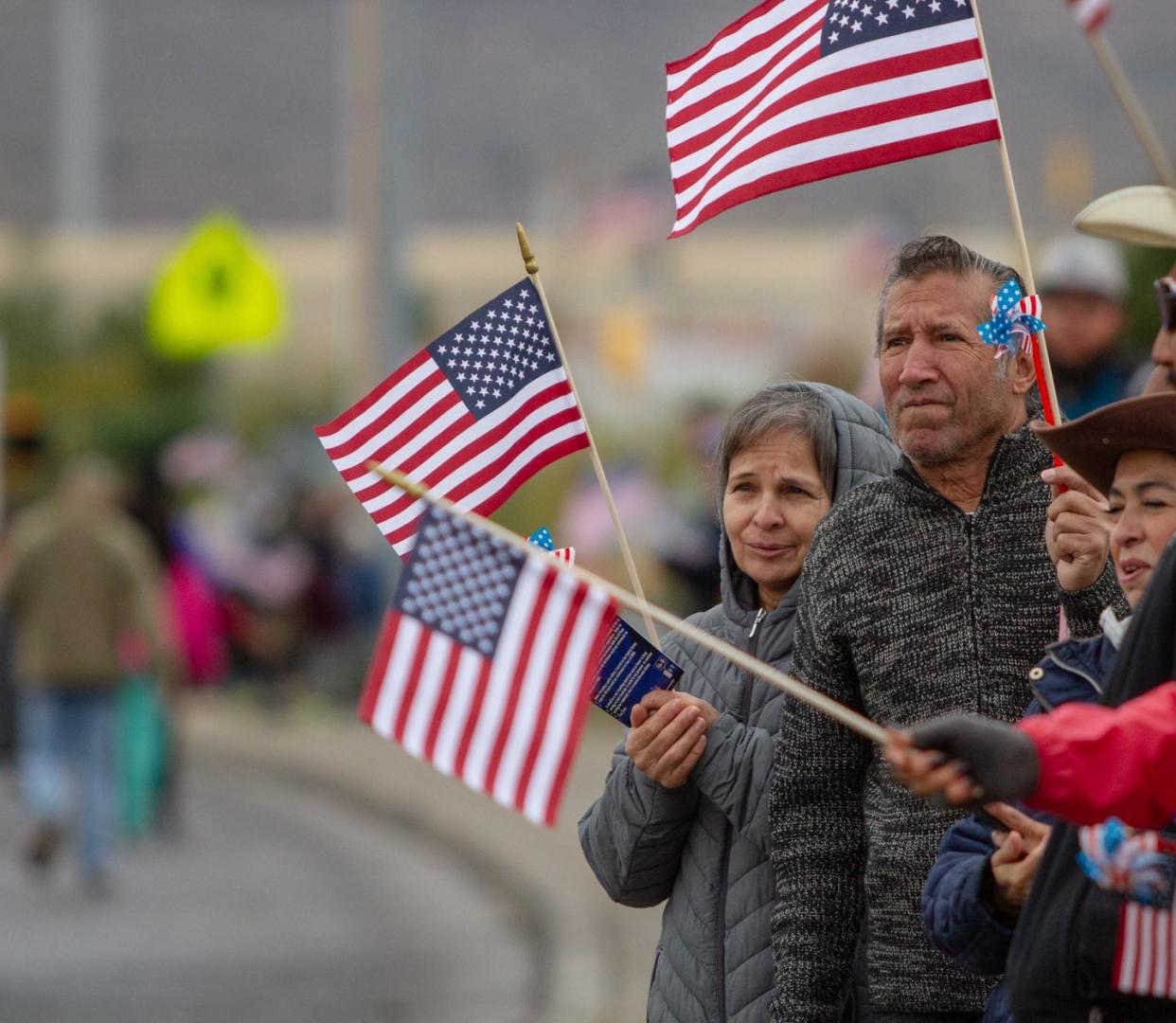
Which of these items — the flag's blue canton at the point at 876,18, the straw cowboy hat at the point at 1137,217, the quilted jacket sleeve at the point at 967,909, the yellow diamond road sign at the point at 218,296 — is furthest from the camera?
the yellow diamond road sign at the point at 218,296

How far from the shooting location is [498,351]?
4402 mm

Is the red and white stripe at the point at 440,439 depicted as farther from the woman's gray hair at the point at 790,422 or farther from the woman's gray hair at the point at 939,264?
the woman's gray hair at the point at 939,264

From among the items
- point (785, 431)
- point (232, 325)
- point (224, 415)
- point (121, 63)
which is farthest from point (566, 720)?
point (121, 63)

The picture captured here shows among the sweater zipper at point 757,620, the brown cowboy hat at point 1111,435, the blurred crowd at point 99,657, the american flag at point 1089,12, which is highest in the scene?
the american flag at point 1089,12

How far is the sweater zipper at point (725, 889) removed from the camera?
4.09 metres

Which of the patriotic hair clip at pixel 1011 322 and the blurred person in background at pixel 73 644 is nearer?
the patriotic hair clip at pixel 1011 322

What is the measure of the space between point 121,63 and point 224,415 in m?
31.4

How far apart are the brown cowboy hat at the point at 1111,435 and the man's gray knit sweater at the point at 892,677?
0.38 m

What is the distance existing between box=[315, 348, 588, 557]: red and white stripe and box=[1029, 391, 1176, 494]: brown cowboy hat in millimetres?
1242

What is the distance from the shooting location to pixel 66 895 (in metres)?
12.1

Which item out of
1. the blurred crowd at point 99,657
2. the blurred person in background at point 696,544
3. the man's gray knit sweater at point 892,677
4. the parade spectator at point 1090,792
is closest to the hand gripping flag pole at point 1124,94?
the man's gray knit sweater at point 892,677

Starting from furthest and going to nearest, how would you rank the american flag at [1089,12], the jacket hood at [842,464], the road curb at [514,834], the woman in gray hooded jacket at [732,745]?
the road curb at [514,834] < the jacket hood at [842,464] < the woman in gray hooded jacket at [732,745] < the american flag at [1089,12]

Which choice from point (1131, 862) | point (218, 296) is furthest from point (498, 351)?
point (218, 296)

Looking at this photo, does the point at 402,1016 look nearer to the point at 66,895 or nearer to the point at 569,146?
the point at 66,895
